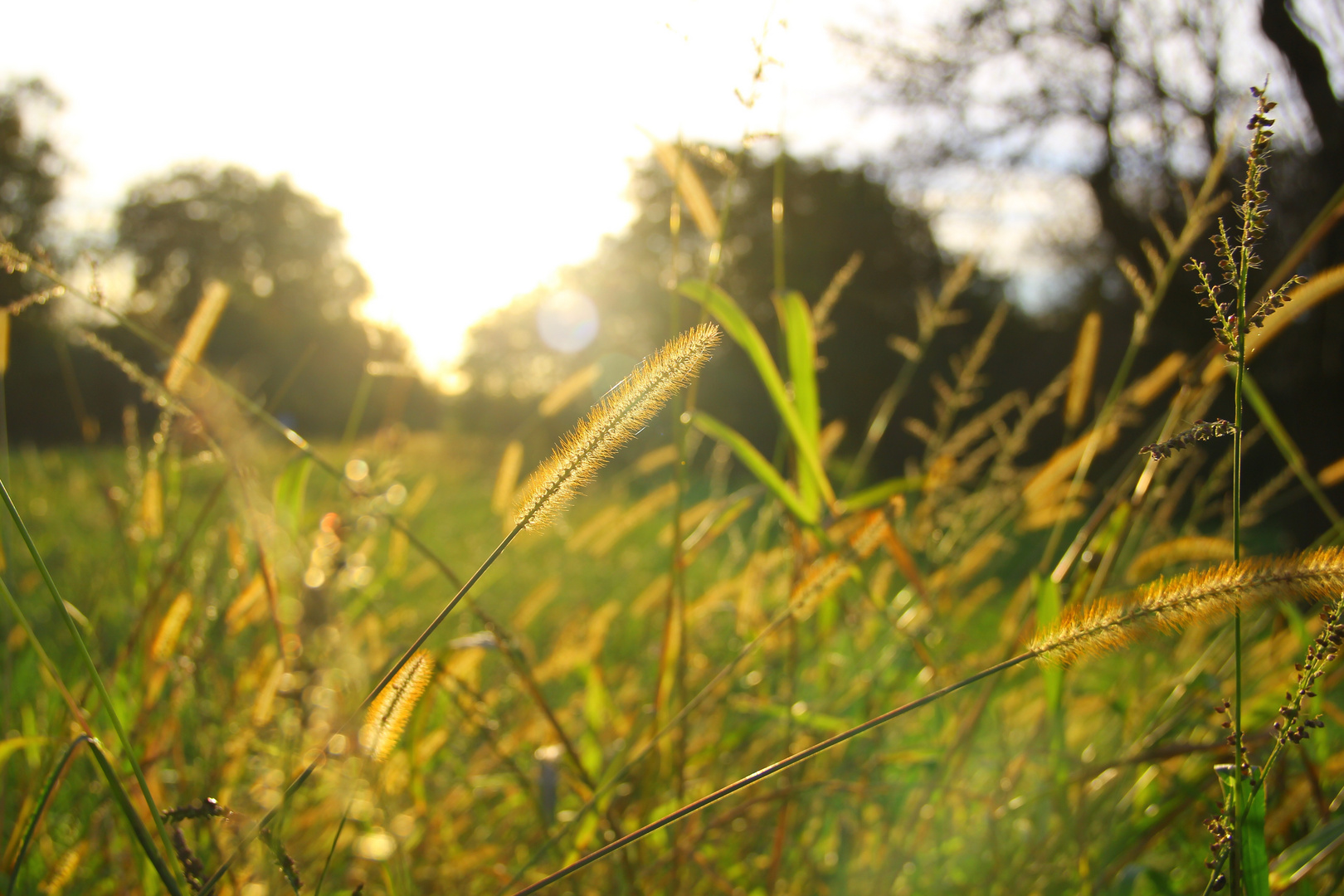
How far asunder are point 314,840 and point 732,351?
852cm

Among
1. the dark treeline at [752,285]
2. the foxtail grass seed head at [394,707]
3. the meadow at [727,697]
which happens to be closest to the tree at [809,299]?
the dark treeline at [752,285]

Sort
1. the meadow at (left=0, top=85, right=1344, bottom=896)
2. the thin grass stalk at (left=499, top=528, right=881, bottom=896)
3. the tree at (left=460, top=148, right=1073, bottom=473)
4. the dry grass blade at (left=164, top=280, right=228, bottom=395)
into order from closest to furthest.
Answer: the thin grass stalk at (left=499, top=528, right=881, bottom=896) → the meadow at (left=0, top=85, right=1344, bottom=896) → the dry grass blade at (left=164, top=280, right=228, bottom=395) → the tree at (left=460, top=148, right=1073, bottom=473)

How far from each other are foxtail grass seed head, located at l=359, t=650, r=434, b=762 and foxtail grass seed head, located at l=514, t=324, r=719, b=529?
0.16 m

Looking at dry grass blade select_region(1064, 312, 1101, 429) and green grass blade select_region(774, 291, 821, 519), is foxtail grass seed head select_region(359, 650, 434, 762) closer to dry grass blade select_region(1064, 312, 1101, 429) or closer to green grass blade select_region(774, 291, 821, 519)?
green grass blade select_region(774, 291, 821, 519)

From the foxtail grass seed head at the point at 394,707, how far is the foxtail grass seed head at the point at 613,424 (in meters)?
0.16

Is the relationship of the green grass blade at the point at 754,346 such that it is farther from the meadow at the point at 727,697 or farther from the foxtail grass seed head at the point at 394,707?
the foxtail grass seed head at the point at 394,707

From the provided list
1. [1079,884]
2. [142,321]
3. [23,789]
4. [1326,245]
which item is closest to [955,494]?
[1079,884]

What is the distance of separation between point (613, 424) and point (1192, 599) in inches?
15.0

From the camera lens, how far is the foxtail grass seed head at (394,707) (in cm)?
56

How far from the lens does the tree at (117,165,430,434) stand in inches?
706

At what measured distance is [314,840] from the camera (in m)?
1.35

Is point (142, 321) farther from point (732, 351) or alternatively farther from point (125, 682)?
point (732, 351)

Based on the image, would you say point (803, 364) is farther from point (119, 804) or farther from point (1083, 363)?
point (119, 804)

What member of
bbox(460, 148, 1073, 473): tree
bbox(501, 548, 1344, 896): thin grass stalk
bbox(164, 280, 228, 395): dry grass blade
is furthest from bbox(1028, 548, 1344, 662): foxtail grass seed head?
bbox(460, 148, 1073, 473): tree
